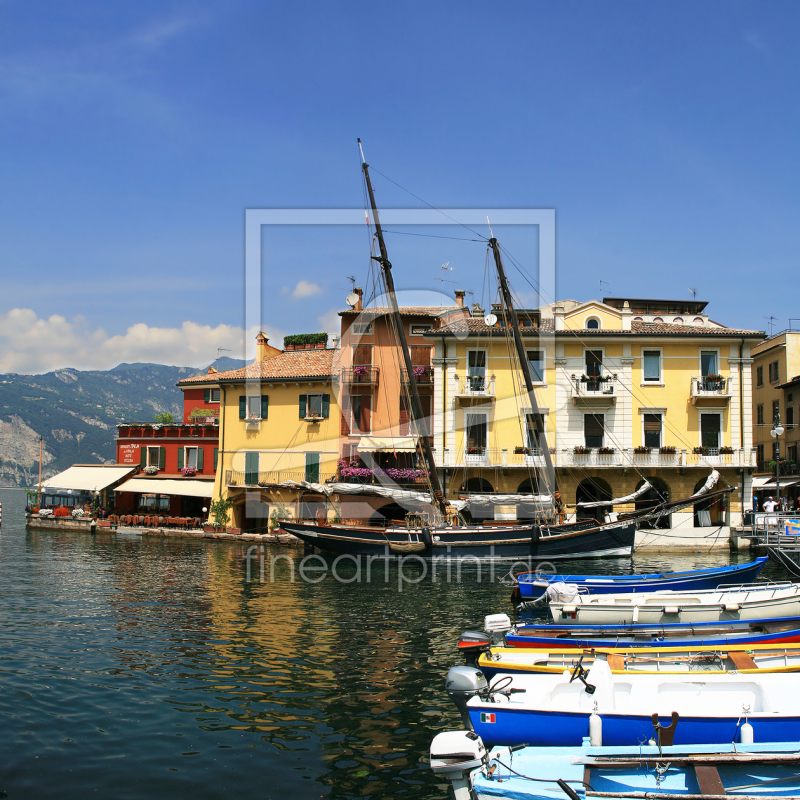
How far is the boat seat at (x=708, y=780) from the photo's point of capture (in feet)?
25.6

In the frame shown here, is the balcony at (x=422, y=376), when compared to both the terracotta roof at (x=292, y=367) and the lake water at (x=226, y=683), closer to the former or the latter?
the terracotta roof at (x=292, y=367)

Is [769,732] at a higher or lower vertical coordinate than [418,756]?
higher

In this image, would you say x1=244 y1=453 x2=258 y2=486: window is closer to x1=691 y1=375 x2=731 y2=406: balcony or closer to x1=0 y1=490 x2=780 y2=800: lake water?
x1=0 y1=490 x2=780 y2=800: lake water

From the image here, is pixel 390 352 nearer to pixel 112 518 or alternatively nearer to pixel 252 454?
pixel 252 454

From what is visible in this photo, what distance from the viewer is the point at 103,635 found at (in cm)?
1859

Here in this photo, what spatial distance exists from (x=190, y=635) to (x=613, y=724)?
12.7m

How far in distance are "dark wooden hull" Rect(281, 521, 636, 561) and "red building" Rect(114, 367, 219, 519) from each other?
20.0 meters

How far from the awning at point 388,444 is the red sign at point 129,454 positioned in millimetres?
19616

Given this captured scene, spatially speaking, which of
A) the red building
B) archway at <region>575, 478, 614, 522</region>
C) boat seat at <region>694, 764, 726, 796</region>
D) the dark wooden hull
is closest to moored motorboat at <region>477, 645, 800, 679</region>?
boat seat at <region>694, 764, 726, 796</region>

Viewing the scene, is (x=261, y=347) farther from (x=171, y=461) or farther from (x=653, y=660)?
(x=653, y=660)

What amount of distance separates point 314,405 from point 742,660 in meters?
35.6

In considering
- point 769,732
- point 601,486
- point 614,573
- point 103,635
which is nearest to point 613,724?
point 769,732

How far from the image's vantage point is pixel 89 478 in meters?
51.8

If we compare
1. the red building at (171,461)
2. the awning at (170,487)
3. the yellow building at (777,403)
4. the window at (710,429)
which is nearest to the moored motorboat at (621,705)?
the window at (710,429)
